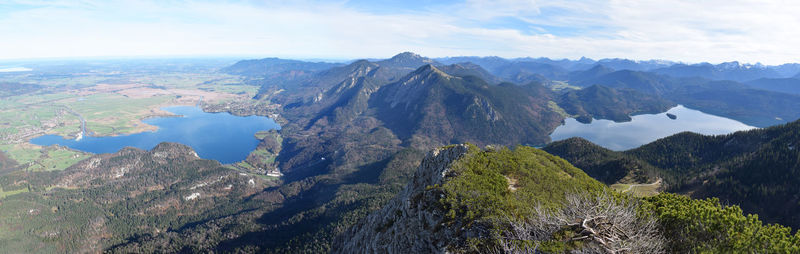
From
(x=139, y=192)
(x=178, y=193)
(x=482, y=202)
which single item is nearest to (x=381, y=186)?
(x=178, y=193)

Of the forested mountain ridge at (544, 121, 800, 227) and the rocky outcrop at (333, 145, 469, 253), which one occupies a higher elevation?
the rocky outcrop at (333, 145, 469, 253)

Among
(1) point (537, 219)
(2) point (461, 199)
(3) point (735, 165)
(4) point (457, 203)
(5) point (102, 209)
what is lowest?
(5) point (102, 209)

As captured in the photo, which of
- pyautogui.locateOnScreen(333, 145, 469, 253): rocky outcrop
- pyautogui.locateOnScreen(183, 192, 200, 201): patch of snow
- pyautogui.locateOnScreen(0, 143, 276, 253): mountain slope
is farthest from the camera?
pyautogui.locateOnScreen(183, 192, 200, 201): patch of snow

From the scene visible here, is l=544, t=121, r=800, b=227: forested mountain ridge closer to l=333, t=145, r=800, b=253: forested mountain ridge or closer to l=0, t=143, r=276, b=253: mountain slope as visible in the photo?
l=333, t=145, r=800, b=253: forested mountain ridge

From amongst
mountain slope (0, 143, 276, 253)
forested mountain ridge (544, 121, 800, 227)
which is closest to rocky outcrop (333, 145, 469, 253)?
forested mountain ridge (544, 121, 800, 227)

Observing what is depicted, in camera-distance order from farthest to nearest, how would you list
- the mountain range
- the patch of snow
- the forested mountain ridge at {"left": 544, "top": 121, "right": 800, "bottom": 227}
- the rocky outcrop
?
the patch of snow → the forested mountain ridge at {"left": 544, "top": 121, "right": 800, "bottom": 227} → the rocky outcrop → the mountain range

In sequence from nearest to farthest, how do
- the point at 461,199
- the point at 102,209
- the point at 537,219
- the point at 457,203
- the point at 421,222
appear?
the point at 537,219 < the point at 457,203 < the point at 461,199 < the point at 421,222 < the point at 102,209

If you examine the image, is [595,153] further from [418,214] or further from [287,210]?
[287,210]

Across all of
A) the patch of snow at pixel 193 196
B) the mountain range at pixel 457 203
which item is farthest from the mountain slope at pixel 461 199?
the patch of snow at pixel 193 196

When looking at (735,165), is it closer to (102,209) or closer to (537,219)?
(537,219)

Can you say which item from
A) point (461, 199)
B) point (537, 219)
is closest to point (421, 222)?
point (461, 199)
